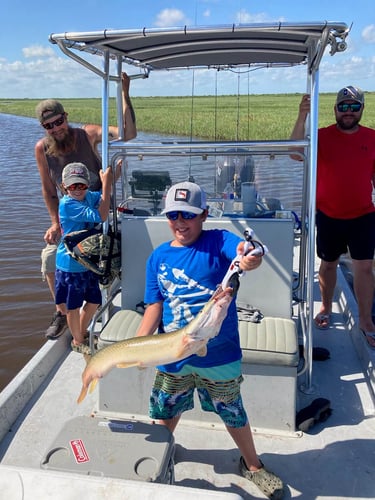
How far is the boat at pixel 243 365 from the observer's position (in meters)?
2.53

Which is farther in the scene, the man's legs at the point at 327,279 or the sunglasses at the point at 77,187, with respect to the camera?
the man's legs at the point at 327,279

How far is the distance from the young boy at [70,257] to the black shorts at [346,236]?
2.05 meters

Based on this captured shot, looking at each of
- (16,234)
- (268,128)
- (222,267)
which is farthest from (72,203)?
(268,128)

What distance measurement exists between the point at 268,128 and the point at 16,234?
70.3ft

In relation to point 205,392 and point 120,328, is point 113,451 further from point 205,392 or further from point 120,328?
point 120,328

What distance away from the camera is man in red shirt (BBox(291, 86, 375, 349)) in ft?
13.3

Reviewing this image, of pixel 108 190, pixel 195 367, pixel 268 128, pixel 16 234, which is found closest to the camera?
pixel 195 367

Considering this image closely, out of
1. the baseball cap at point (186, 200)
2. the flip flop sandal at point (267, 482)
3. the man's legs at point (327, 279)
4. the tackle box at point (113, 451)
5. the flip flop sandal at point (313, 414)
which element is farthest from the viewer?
the man's legs at point (327, 279)

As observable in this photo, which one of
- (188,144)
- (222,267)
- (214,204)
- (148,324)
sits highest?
(188,144)

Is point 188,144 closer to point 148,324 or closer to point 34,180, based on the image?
point 148,324

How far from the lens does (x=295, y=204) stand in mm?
4410

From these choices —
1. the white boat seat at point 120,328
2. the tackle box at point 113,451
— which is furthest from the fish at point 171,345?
the white boat seat at point 120,328

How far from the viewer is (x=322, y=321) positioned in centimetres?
482

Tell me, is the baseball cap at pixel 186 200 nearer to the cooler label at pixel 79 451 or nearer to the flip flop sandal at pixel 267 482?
the cooler label at pixel 79 451
